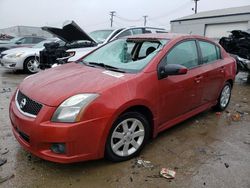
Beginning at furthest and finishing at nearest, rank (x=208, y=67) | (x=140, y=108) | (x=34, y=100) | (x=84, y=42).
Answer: (x=84, y=42) < (x=208, y=67) < (x=140, y=108) < (x=34, y=100)

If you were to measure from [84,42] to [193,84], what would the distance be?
534cm

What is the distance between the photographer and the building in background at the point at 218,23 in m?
27.3

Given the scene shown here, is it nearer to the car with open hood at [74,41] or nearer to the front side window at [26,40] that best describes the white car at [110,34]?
the car with open hood at [74,41]

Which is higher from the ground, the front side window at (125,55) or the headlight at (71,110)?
the front side window at (125,55)

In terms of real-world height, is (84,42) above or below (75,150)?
above

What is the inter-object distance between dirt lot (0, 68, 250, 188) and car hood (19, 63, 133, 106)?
83 cm

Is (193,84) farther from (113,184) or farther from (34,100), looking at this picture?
(34,100)

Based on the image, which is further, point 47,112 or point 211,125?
point 211,125

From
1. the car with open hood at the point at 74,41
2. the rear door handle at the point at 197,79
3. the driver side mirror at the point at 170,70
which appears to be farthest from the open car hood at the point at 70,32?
the driver side mirror at the point at 170,70

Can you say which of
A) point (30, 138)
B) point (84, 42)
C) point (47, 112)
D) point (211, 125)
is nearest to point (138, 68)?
point (47, 112)

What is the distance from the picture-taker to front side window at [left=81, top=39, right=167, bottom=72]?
12.1 ft

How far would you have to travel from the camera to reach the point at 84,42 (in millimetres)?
8727

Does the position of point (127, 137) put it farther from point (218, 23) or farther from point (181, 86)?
point (218, 23)

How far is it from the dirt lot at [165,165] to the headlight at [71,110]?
0.70 meters
